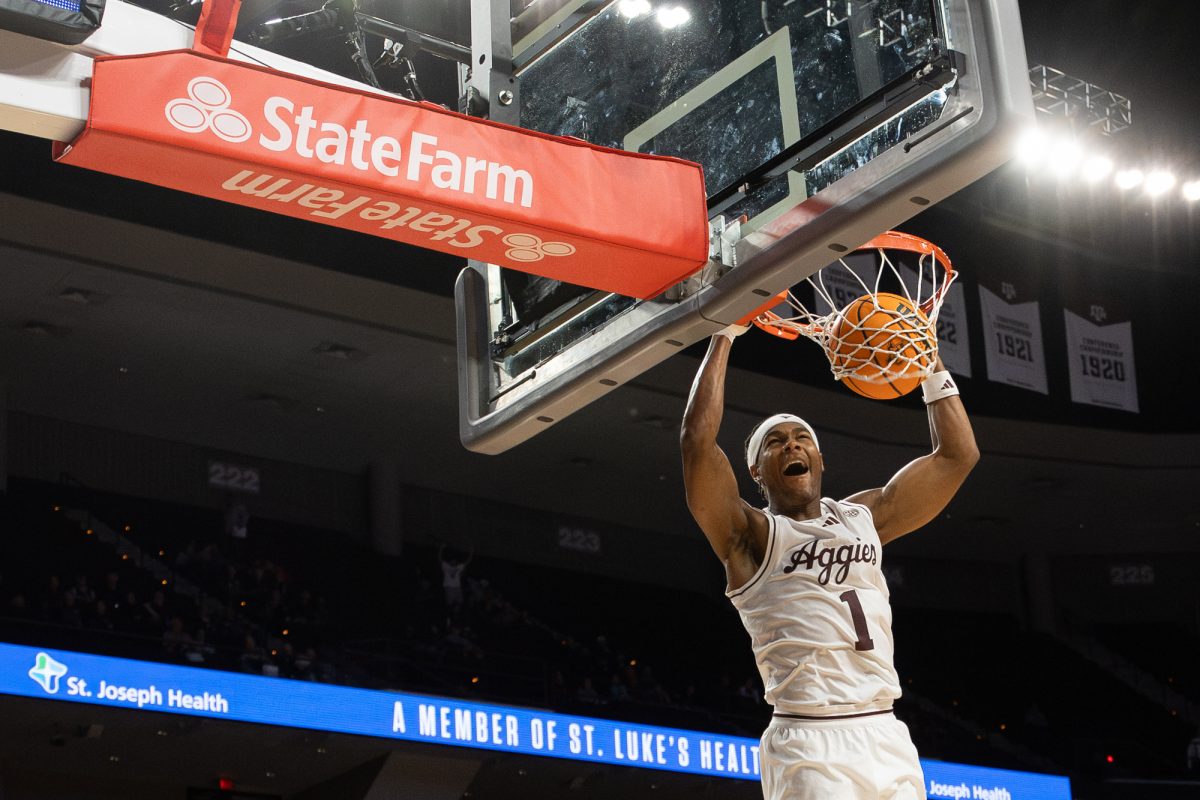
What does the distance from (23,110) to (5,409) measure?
14058mm

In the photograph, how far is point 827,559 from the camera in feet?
13.2

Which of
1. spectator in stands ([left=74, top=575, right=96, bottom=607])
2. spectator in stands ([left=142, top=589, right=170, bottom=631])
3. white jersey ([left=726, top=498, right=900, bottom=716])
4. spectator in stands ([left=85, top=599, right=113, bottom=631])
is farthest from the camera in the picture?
spectator in stands ([left=142, top=589, right=170, bottom=631])

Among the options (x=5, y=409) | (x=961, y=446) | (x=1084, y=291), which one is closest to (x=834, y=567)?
(x=961, y=446)

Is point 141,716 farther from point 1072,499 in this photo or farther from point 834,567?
point 1072,499

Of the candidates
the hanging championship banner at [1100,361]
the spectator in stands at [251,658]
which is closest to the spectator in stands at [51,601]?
the spectator in stands at [251,658]

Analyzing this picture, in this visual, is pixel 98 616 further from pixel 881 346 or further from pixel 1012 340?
pixel 881 346

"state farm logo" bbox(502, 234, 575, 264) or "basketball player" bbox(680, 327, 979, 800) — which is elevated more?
"state farm logo" bbox(502, 234, 575, 264)

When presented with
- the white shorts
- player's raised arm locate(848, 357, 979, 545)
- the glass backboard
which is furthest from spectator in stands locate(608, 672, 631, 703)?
the white shorts

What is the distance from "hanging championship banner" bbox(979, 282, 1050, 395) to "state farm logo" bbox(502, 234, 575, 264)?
→ 1402cm

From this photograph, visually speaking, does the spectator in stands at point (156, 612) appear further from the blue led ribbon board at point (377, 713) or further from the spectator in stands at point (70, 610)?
the blue led ribbon board at point (377, 713)

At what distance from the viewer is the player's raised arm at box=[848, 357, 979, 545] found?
435 centimetres

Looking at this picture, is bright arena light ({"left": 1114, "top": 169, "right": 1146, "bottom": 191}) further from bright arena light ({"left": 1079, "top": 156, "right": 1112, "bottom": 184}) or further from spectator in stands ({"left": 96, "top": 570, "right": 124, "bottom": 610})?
spectator in stands ({"left": 96, "top": 570, "right": 124, "bottom": 610})

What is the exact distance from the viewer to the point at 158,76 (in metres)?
3.51

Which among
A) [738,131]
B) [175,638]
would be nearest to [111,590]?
[175,638]
